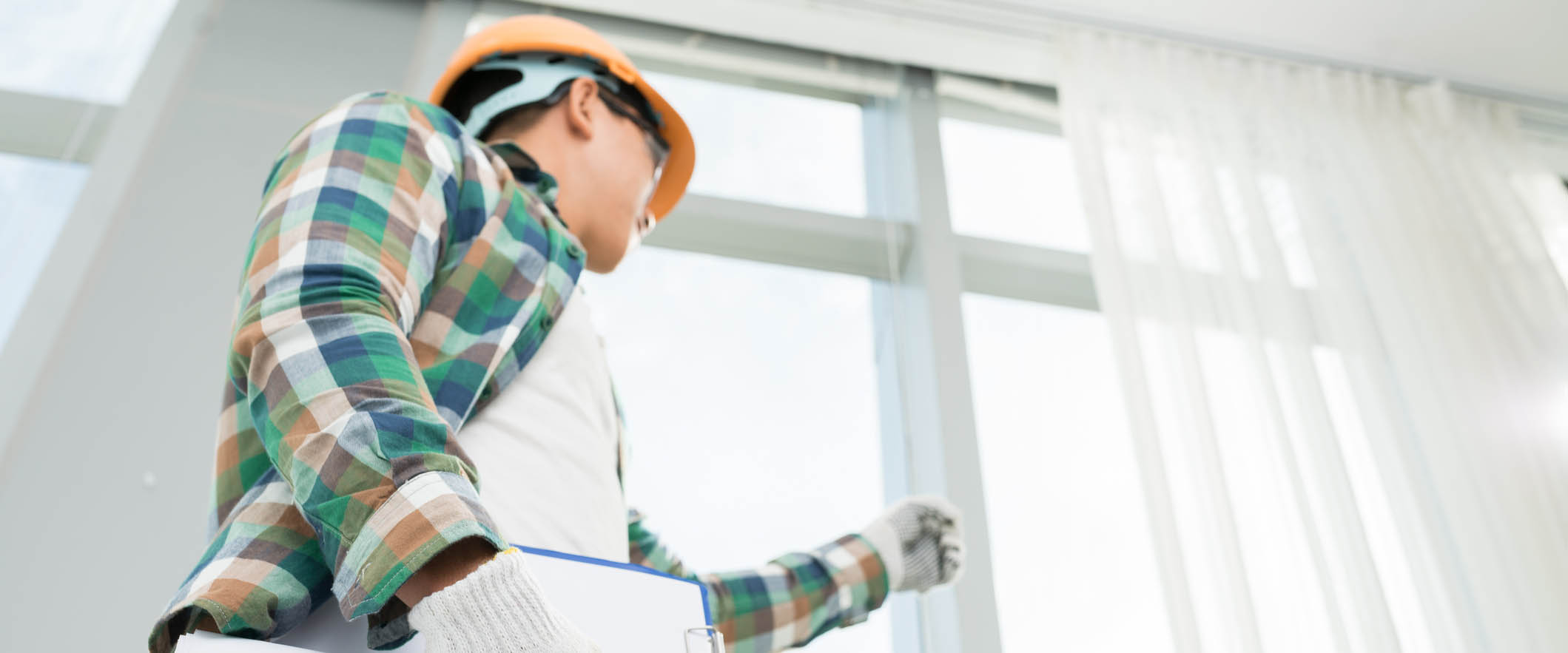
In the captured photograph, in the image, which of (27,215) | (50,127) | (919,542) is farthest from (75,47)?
(919,542)

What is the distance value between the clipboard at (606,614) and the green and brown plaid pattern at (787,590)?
43 centimetres

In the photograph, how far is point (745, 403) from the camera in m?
1.63

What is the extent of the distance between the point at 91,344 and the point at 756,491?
3.12ft

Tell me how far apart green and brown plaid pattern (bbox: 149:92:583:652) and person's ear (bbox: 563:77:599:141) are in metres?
0.23

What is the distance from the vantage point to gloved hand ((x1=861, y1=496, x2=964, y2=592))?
1.13m

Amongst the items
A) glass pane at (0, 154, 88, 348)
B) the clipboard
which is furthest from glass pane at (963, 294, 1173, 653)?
glass pane at (0, 154, 88, 348)

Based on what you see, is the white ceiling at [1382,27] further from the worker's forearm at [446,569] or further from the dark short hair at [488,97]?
the worker's forearm at [446,569]

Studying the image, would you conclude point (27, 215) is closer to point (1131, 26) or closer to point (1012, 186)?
point (1012, 186)

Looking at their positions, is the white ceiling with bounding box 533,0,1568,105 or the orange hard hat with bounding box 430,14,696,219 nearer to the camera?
the orange hard hat with bounding box 430,14,696,219

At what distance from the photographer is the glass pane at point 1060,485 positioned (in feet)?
4.90

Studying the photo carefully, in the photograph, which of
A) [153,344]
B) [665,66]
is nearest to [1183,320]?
[665,66]

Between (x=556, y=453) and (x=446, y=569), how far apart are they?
0.24 meters

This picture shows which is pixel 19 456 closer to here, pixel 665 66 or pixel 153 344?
pixel 153 344

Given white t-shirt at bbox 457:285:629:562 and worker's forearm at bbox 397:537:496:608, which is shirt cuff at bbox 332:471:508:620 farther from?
white t-shirt at bbox 457:285:629:562
